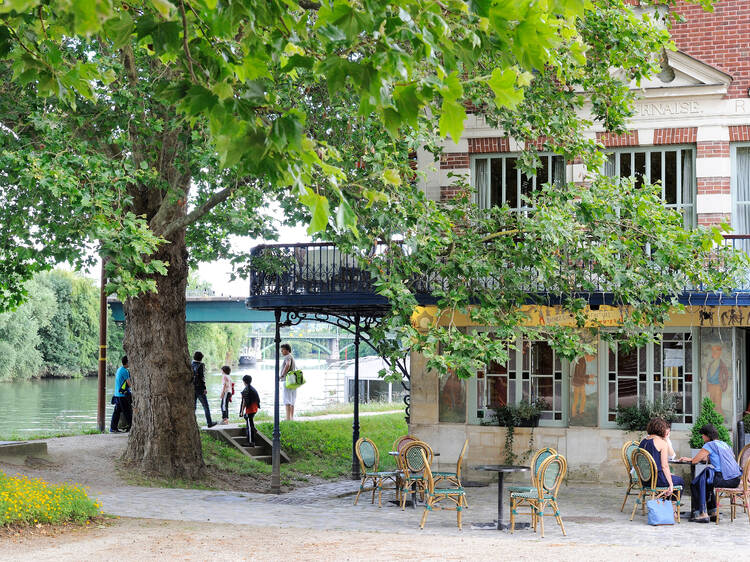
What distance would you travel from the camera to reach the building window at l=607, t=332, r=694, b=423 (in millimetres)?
15281

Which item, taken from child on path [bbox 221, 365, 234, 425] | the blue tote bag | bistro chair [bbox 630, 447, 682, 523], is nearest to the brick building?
bistro chair [bbox 630, 447, 682, 523]

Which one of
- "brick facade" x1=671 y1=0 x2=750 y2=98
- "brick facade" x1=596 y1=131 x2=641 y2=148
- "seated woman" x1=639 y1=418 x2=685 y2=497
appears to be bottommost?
"seated woman" x1=639 y1=418 x2=685 y2=497

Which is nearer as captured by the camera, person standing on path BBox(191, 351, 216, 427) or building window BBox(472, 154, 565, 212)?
building window BBox(472, 154, 565, 212)

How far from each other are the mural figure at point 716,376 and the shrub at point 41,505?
31.2 ft

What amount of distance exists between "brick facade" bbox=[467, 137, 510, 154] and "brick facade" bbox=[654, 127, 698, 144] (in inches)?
99.1

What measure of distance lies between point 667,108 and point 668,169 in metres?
1.02

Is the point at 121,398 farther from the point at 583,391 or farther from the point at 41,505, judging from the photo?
the point at 583,391

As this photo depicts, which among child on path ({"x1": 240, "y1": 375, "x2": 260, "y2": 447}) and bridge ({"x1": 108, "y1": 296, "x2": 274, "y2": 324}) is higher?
bridge ({"x1": 108, "y1": 296, "x2": 274, "y2": 324})

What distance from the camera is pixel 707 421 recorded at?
14516 millimetres

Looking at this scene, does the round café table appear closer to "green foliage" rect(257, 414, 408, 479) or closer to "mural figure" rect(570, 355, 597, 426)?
"mural figure" rect(570, 355, 597, 426)

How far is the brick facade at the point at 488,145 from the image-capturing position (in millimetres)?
16422

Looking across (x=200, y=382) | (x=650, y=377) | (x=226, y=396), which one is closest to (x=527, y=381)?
(x=650, y=377)

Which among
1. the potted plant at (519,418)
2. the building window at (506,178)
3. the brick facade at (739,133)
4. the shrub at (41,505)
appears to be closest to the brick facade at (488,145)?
the building window at (506,178)

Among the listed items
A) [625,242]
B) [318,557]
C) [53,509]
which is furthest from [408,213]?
[53,509]
